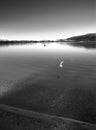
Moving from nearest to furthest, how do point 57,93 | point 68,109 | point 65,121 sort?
point 65,121 < point 68,109 < point 57,93

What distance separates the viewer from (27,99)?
282 inches

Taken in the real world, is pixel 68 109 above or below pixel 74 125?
below

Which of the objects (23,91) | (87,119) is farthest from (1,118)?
(23,91)

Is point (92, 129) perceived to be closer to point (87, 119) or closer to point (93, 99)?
point (87, 119)

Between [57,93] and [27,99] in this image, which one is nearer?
[27,99]

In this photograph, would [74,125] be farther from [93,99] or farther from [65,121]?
[93,99]

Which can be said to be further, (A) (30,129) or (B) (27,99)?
(B) (27,99)

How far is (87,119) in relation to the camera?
5258mm

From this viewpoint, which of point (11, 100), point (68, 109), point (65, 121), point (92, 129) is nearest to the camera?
point (92, 129)

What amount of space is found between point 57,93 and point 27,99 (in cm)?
215

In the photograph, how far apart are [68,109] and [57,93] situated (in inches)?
82.5

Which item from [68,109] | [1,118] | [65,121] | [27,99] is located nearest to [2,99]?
[27,99]

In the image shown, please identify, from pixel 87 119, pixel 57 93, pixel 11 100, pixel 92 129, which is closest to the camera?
pixel 92 129

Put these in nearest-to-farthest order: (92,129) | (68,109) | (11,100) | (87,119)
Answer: (92,129) → (87,119) → (68,109) → (11,100)
